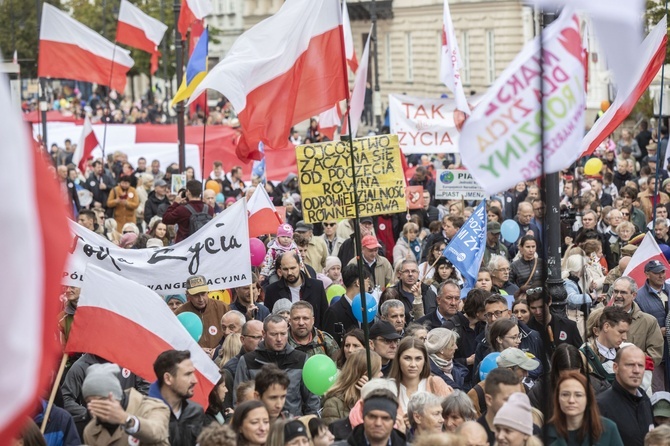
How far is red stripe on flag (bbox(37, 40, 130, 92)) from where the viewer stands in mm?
22891

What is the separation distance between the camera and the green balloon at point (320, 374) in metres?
8.84

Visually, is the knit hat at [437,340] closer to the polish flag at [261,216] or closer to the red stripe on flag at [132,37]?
the polish flag at [261,216]

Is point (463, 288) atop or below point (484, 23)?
below

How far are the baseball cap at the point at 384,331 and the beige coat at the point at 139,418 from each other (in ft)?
7.75

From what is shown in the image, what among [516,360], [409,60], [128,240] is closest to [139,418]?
[516,360]

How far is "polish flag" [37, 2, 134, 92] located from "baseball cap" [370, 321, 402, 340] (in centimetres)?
1404

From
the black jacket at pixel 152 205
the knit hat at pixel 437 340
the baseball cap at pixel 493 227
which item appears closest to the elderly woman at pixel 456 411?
the knit hat at pixel 437 340

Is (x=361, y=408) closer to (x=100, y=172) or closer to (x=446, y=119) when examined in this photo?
(x=446, y=119)

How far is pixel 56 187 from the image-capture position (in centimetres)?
459

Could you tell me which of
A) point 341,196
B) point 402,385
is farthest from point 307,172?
point 402,385

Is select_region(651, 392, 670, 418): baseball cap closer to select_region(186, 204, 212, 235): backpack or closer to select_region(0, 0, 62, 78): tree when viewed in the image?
select_region(186, 204, 212, 235): backpack

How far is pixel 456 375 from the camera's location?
980cm

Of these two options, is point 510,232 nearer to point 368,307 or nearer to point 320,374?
point 368,307

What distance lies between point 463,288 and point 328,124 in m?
6.73
